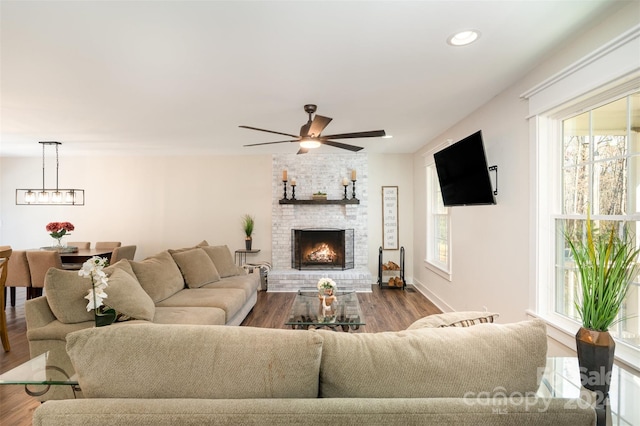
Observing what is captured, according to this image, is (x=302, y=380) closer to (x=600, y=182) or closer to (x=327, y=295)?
(x=600, y=182)

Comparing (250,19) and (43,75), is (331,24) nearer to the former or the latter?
(250,19)

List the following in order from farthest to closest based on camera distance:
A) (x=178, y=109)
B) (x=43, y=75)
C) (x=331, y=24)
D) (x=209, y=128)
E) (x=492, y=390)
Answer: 1. (x=209, y=128)
2. (x=178, y=109)
3. (x=43, y=75)
4. (x=331, y=24)
5. (x=492, y=390)

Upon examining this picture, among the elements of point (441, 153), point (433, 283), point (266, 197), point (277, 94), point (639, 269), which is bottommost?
point (433, 283)

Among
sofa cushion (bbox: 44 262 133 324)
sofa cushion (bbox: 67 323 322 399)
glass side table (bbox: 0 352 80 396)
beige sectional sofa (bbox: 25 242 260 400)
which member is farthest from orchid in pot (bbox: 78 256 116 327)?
sofa cushion (bbox: 67 323 322 399)

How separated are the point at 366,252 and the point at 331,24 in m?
4.46

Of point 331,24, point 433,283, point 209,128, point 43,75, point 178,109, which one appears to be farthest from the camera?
point 433,283

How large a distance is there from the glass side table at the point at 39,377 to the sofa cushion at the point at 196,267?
7.27 feet

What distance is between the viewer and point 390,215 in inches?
232

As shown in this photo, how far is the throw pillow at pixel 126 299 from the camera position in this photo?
2336 millimetres

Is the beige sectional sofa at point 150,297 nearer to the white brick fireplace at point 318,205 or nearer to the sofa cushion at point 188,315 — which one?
the sofa cushion at point 188,315

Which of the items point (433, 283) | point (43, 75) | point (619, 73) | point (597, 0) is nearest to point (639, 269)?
point (619, 73)

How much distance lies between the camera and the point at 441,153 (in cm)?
356

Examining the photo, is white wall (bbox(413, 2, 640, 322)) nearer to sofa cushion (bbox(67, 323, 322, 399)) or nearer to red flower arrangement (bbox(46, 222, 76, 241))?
sofa cushion (bbox(67, 323, 322, 399))

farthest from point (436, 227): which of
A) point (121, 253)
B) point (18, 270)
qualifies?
point (18, 270)
